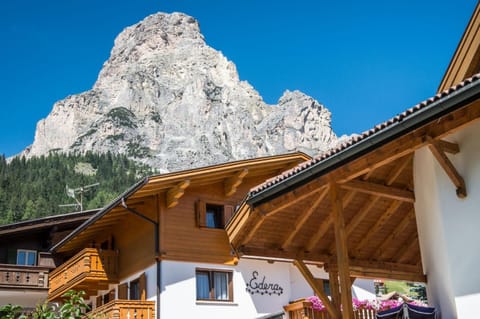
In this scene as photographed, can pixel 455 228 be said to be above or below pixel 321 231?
below

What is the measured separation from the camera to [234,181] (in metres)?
19.0

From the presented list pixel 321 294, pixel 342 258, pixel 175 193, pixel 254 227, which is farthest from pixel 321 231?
pixel 175 193

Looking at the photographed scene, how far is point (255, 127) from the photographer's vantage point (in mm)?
129375

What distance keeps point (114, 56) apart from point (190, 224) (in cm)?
16126

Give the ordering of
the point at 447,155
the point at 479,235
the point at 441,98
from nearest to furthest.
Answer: the point at 441,98
the point at 479,235
the point at 447,155

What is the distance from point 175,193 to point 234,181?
6.85ft

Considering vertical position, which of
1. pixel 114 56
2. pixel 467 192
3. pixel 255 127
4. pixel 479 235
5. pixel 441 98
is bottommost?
pixel 479 235

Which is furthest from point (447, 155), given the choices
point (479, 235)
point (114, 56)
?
point (114, 56)

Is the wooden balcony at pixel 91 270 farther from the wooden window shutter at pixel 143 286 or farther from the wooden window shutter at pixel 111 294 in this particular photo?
the wooden window shutter at pixel 143 286

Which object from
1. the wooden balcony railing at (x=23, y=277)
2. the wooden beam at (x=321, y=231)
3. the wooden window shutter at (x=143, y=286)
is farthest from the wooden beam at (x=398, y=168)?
the wooden balcony railing at (x=23, y=277)

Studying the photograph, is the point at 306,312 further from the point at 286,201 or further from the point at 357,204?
the point at 286,201

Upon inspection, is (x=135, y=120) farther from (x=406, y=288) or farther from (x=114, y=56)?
(x=406, y=288)

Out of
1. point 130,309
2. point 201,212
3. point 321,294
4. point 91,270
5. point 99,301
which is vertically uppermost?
point 201,212

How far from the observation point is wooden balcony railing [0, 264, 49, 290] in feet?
76.5
